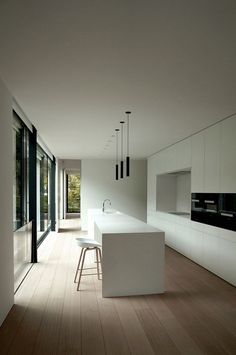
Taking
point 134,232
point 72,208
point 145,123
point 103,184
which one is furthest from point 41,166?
point 72,208

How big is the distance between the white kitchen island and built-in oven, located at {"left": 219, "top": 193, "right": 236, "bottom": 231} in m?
1.12

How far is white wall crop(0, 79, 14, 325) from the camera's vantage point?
3.08m

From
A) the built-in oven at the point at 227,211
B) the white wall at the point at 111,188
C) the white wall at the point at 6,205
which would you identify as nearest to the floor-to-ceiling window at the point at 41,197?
the white wall at the point at 111,188

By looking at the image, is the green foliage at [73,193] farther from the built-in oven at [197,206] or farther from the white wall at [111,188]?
the built-in oven at [197,206]

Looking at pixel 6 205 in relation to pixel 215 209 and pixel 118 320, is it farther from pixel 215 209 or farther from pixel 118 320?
pixel 215 209

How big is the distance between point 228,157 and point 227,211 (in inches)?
32.4

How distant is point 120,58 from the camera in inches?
101

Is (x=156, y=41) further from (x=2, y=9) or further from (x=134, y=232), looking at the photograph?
(x=134, y=232)

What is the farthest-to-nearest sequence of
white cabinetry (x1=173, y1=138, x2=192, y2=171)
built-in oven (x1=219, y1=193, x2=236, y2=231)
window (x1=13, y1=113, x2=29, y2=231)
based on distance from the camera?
white cabinetry (x1=173, y1=138, x2=192, y2=171) < window (x1=13, y1=113, x2=29, y2=231) < built-in oven (x1=219, y1=193, x2=236, y2=231)

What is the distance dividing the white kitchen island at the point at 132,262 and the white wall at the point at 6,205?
46.8 inches

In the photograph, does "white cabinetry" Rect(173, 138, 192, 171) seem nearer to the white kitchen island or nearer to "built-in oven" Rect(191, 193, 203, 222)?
"built-in oven" Rect(191, 193, 203, 222)

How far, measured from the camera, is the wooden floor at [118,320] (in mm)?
2658

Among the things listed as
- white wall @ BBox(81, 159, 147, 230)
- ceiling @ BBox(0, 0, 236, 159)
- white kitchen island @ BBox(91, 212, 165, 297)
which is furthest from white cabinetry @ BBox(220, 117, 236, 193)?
white wall @ BBox(81, 159, 147, 230)

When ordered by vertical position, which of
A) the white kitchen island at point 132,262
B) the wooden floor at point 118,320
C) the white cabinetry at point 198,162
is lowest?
the wooden floor at point 118,320
